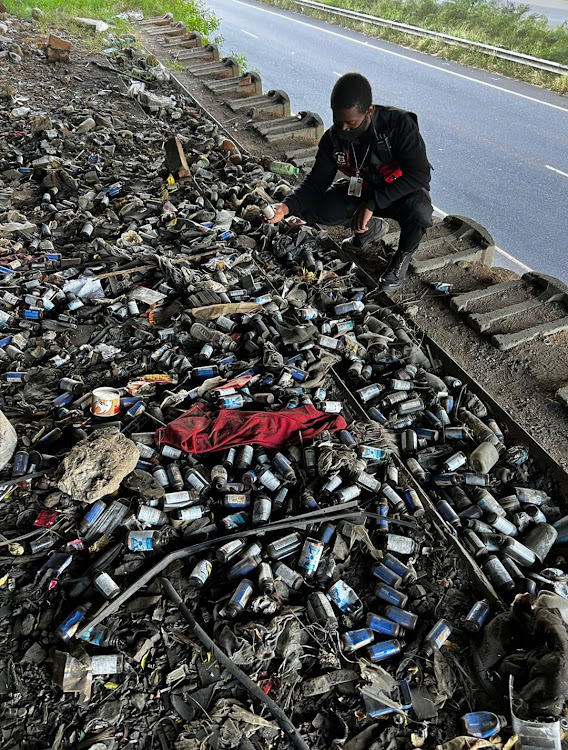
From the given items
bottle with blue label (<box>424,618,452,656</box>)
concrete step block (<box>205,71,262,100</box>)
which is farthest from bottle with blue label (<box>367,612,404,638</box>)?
concrete step block (<box>205,71,262,100</box>)

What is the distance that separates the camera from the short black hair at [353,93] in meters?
4.21

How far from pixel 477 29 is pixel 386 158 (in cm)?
1610

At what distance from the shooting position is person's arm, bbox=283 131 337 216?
507 cm

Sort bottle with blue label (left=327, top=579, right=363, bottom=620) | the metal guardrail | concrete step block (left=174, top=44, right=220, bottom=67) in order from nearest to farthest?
1. bottle with blue label (left=327, top=579, right=363, bottom=620)
2. concrete step block (left=174, top=44, right=220, bottom=67)
3. the metal guardrail

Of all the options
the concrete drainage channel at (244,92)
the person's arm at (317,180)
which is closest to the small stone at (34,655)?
the person's arm at (317,180)

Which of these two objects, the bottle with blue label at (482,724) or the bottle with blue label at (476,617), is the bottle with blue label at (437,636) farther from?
the bottle with blue label at (482,724)

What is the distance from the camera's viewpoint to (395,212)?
5086 millimetres

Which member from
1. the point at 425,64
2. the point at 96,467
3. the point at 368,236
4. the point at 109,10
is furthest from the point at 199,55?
the point at 96,467

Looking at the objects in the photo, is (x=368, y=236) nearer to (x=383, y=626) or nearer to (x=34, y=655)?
(x=383, y=626)

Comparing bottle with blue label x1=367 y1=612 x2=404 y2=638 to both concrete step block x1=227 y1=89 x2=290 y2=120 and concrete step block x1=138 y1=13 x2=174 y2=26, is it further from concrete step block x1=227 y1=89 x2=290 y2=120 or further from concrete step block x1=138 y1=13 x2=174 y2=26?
concrete step block x1=138 y1=13 x2=174 y2=26

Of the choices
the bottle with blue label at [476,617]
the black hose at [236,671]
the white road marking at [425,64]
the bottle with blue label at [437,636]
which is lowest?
the black hose at [236,671]

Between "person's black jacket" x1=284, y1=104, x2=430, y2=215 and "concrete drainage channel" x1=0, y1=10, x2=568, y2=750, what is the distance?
33.7 inches

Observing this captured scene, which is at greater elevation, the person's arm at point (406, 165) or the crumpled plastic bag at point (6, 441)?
the person's arm at point (406, 165)

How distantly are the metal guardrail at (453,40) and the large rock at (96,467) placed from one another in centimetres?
1473
